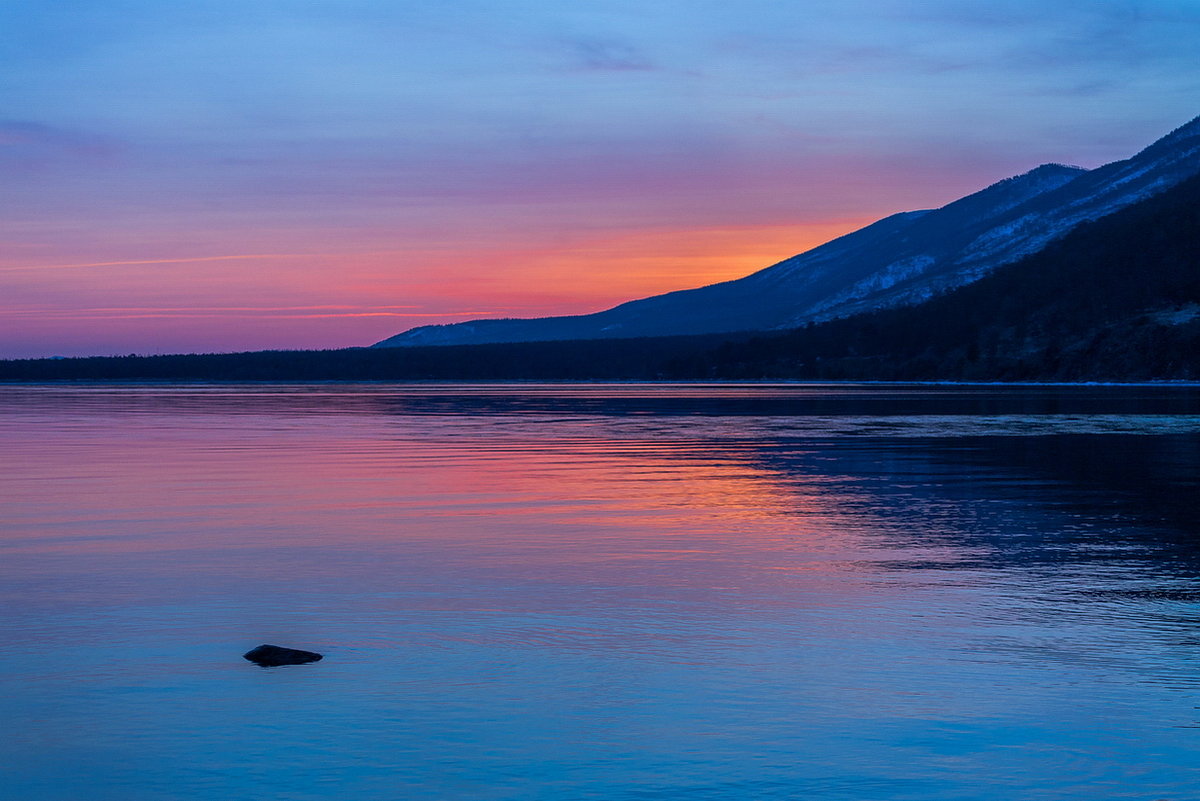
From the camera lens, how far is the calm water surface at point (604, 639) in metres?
8.78

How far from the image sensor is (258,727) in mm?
9648

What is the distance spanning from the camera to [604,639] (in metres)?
12.5

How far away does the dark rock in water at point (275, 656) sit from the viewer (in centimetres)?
1137

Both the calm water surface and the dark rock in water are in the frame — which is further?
the dark rock in water

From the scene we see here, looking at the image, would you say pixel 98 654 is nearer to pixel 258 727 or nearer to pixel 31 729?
pixel 31 729

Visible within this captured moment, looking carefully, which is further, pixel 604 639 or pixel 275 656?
pixel 604 639

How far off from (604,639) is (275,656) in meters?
3.08

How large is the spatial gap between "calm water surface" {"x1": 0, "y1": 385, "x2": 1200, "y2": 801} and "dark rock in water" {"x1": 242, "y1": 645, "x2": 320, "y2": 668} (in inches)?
5.1

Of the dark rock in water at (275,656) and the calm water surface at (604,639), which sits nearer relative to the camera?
the calm water surface at (604,639)

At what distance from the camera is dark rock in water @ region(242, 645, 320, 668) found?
11367 millimetres

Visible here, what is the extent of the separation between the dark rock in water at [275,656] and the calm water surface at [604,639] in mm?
129

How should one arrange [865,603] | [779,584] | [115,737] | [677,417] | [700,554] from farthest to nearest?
[677,417] < [700,554] < [779,584] < [865,603] < [115,737]

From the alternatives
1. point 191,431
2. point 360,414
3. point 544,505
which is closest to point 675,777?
point 544,505

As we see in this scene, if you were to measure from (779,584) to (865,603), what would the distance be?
1.51 meters
